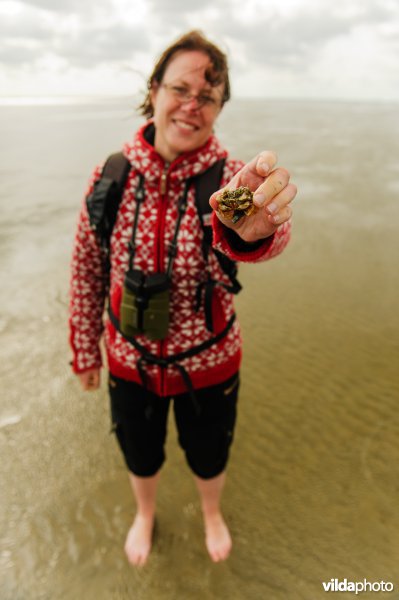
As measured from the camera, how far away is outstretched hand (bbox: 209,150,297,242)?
142cm

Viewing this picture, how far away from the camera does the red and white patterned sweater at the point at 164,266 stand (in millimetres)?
1995

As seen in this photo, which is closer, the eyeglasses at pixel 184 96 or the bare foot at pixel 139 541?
the eyeglasses at pixel 184 96

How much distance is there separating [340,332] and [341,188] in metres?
7.55

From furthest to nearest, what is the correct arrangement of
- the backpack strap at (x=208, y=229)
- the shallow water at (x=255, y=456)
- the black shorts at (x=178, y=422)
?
the shallow water at (x=255, y=456) → the black shorts at (x=178, y=422) → the backpack strap at (x=208, y=229)

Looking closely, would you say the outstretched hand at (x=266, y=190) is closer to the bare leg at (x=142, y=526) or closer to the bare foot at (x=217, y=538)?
the bare leg at (x=142, y=526)

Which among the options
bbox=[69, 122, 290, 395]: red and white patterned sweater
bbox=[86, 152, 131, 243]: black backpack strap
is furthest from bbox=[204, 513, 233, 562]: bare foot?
bbox=[86, 152, 131, 243]: black backpack strap

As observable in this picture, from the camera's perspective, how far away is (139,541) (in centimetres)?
292

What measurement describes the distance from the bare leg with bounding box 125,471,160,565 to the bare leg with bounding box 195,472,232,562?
0.33 metres

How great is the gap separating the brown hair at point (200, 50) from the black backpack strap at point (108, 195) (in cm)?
44

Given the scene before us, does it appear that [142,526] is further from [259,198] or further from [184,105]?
[184,105]

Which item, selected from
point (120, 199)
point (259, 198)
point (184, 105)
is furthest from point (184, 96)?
point (259, 198)

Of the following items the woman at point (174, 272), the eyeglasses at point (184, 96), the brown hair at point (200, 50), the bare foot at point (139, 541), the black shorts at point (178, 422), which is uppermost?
the brown hair at point (200, 50)

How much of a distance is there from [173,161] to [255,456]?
8.48 feet

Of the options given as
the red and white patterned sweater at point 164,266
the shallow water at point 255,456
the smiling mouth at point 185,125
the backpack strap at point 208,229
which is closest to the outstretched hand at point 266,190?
the red and white patterned sweater at point 164,266
